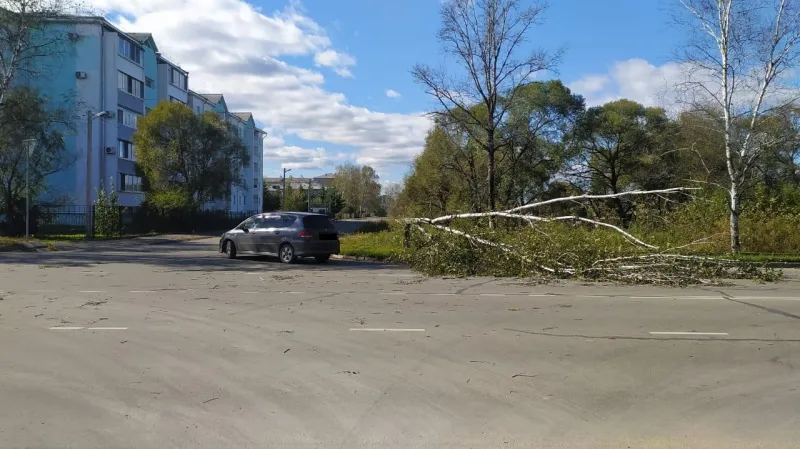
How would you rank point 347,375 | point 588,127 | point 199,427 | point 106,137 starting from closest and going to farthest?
point 199,427, point 347,375, point 588,127, point 106,137

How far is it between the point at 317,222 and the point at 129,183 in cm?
3983

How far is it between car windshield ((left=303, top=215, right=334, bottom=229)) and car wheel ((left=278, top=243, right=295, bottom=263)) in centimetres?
88

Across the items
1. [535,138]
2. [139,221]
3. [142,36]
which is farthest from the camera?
[142,36]

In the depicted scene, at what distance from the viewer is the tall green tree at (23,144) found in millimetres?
29203

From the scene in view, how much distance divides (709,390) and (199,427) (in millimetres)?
4579

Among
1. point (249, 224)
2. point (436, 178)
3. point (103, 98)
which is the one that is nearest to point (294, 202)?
point (103, 98)

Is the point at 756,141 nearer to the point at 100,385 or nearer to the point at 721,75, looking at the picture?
the point at 721,75

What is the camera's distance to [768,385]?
6125 mm

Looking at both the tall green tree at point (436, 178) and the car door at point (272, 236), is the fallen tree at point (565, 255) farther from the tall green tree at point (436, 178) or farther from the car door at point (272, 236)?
the tall green tree at point (436, 178)

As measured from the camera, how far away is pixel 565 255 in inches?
627

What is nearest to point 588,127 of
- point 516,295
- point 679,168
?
point 679,168

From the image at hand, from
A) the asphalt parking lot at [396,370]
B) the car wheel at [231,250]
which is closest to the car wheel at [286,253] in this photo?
the car wheel at [231,250]

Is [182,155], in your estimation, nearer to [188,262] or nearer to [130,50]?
[130,50]

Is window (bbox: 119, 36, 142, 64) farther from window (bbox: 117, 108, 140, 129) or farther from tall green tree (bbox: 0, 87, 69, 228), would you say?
tall green tree (bbox: 0, 87, 69, 228)
